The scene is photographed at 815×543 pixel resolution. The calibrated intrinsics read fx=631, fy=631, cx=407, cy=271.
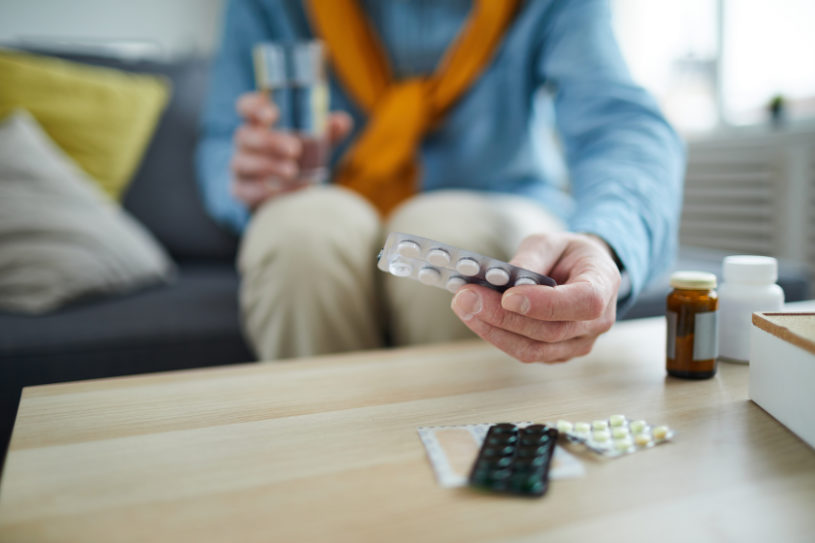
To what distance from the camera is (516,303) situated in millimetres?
443

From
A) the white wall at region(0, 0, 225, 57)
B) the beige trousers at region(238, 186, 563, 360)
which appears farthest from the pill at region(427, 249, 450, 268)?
the white wall at region(0, 0, 225, 57)

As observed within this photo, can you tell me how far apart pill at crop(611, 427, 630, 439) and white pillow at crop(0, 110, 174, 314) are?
2.81 ft

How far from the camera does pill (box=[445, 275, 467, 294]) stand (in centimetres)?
46

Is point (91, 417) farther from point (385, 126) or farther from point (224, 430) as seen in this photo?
point (385, 126)

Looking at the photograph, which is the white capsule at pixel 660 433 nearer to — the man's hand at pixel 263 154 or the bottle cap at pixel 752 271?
the bottle cap at pixel 752 271

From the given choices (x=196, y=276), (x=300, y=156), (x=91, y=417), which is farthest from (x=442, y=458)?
(x=196, y=276)

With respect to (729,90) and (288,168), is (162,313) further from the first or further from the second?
(729,90)

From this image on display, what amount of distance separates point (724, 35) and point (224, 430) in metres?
2.42

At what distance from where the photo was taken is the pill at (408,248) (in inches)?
16.6

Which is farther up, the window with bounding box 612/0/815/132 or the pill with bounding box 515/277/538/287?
the window with bounding box 612/0/815/132

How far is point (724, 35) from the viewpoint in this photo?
2268 mm

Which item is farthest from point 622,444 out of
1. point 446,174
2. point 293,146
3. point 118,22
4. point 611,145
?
point 118,22

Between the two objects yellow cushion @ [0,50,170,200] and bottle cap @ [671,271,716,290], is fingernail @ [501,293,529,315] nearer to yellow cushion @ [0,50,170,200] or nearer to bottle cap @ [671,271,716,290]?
bottle cap @ [671,271,716,290]

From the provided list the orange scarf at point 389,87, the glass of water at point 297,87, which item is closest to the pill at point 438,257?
the glass of water at point 297,87
